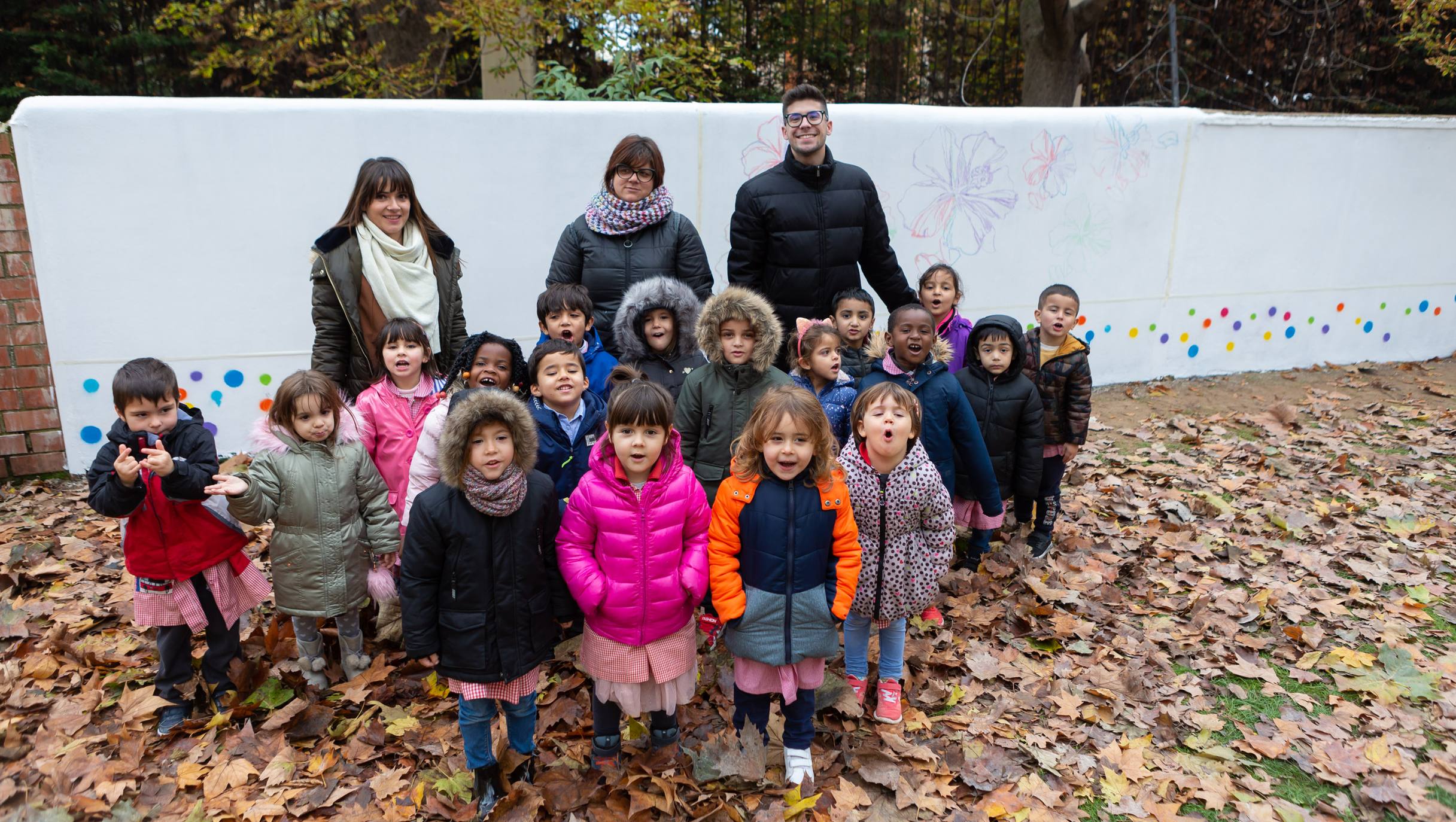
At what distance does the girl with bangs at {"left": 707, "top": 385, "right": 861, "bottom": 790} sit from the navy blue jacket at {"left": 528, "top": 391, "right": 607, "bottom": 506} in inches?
29.7

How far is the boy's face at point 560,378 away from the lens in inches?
138

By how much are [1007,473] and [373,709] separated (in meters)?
3.25

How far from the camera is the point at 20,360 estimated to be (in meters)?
5.39

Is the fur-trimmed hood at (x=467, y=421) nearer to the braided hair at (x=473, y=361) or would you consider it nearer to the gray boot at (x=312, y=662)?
the braided hair at (x=473, y=361)

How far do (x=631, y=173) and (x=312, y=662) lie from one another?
2618 mm

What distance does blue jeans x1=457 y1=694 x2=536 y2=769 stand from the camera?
2.97m

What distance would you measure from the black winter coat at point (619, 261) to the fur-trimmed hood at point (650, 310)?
328mm

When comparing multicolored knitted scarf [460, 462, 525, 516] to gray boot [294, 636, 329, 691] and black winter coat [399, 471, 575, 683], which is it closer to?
black winter coat [399, 471, 575, 683]

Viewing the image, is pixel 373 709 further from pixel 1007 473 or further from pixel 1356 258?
pixel 1356 258

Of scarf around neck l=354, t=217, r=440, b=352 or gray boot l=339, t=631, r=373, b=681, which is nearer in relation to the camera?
gray boot l=339, t=631, r=373, b=681

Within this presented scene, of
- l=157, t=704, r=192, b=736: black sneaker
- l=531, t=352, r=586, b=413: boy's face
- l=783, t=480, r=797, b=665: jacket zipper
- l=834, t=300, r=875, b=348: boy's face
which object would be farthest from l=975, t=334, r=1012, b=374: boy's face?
l=157, t=704, r=192, b=736: black sneaker

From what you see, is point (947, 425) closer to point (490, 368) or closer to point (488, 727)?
point (490, 368)

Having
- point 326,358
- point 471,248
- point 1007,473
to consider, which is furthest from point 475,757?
point 471,248

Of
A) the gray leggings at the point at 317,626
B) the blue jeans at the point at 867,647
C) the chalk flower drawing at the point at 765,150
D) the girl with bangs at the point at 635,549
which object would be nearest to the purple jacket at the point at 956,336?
the blue jeans at the point at 867,647
